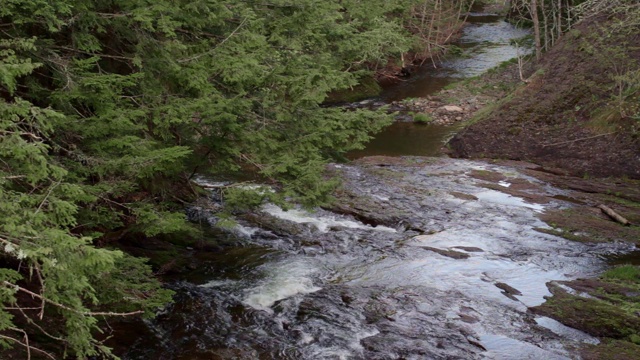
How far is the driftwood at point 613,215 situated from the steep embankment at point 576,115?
11.6 feet

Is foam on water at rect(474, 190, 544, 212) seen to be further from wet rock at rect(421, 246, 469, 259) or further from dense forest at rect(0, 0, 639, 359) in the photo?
dense forest at rect(0, 0, 639, 359)

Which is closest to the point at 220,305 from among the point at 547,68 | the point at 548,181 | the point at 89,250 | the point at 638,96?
the point at 89,250

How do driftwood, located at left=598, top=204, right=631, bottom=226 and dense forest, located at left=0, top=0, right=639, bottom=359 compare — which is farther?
driftwood, located at left=598, top=204, right=631, bottom=226

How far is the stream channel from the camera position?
8.20m

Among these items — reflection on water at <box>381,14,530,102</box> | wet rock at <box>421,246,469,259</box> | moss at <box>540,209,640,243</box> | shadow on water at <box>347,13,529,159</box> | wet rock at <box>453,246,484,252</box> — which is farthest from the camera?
reflection on water at <box>381,14,530,102</box>

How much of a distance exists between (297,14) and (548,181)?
31.0ft

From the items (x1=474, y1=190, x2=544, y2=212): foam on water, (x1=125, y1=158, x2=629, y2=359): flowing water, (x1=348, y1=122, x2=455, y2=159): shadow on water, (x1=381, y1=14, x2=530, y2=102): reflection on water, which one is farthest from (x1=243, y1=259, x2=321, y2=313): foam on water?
(x1=381, y1=14, x2=530, y2=102): reflection on water

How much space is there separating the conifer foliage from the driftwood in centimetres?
625

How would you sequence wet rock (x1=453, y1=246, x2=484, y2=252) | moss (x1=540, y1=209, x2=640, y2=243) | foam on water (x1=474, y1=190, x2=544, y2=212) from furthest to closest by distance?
Result: foam on water (x1=474, y1=190, x2=544, y2=212)
moss (x1=540, y1=209, x2=640, y2=243)
wet rock (x1=453, y1=246, x2=484, y2=252)

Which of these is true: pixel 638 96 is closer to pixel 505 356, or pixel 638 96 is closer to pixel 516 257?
pixel 516 257

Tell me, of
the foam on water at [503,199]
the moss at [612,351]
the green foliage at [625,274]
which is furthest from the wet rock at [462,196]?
the moss at [612,351]

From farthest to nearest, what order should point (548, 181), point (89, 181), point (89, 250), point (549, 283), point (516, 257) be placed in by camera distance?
1. point (548, 181)
2. point (516, 257)
3. point (549, 283)
4. point (89, 181)
5. point (89, 250)

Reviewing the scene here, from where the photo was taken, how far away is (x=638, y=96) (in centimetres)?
1889

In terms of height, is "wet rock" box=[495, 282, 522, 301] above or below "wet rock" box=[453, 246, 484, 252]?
above
